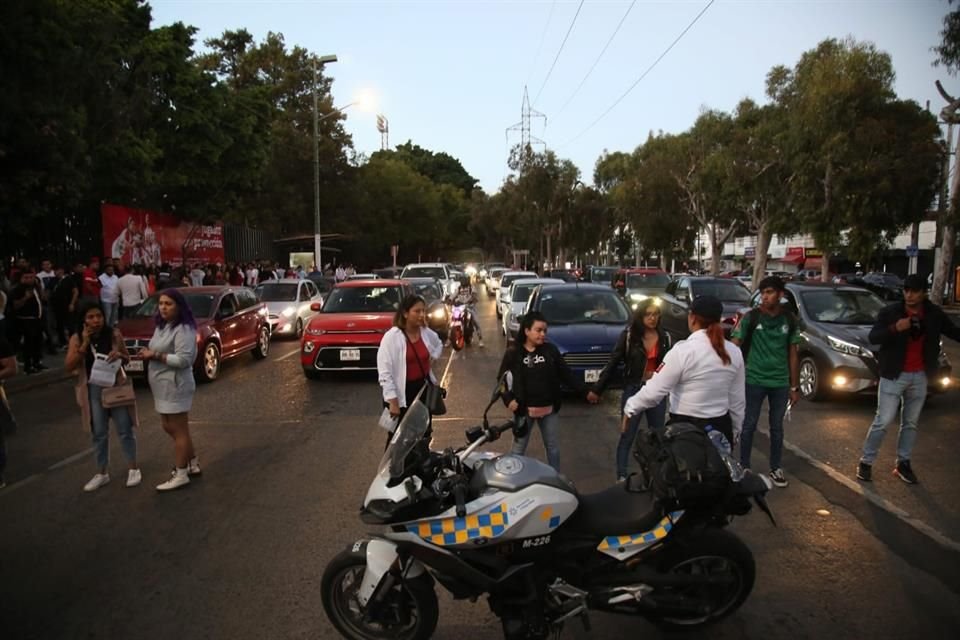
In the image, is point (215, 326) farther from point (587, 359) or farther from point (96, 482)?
point (587, 359)

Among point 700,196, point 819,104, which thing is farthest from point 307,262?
point 819,104

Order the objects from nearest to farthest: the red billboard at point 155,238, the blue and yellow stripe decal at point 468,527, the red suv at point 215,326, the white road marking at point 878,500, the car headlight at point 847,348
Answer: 1. the blue and yellow stripe decal at point 468,527
2. the white road marking at point 878,500
3. the car headlight at point 847,348
4. the red suv at point 215,326
5. the red billboard at point 155,238

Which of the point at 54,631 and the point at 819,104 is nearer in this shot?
the point at 54,631

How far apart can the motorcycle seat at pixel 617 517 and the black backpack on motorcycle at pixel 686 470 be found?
0.07 metres

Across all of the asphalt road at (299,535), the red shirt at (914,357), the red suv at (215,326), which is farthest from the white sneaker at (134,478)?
the red shirt at (914,357)

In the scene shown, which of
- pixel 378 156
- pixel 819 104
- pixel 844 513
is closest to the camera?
pixel 844 513

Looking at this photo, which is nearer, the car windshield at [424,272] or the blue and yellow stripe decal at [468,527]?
the blue and yellow stripe decal at [468,527]

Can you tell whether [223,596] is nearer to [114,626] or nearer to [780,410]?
[114,626]

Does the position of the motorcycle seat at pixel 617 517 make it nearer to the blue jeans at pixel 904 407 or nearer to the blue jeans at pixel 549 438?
the blue jeans at pixel 549 438

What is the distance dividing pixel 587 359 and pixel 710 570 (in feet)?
17.5

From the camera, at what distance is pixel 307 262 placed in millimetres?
37031

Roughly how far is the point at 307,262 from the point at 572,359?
99.2ft

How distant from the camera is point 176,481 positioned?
6016 millimetres

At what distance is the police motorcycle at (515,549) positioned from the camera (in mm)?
3234
